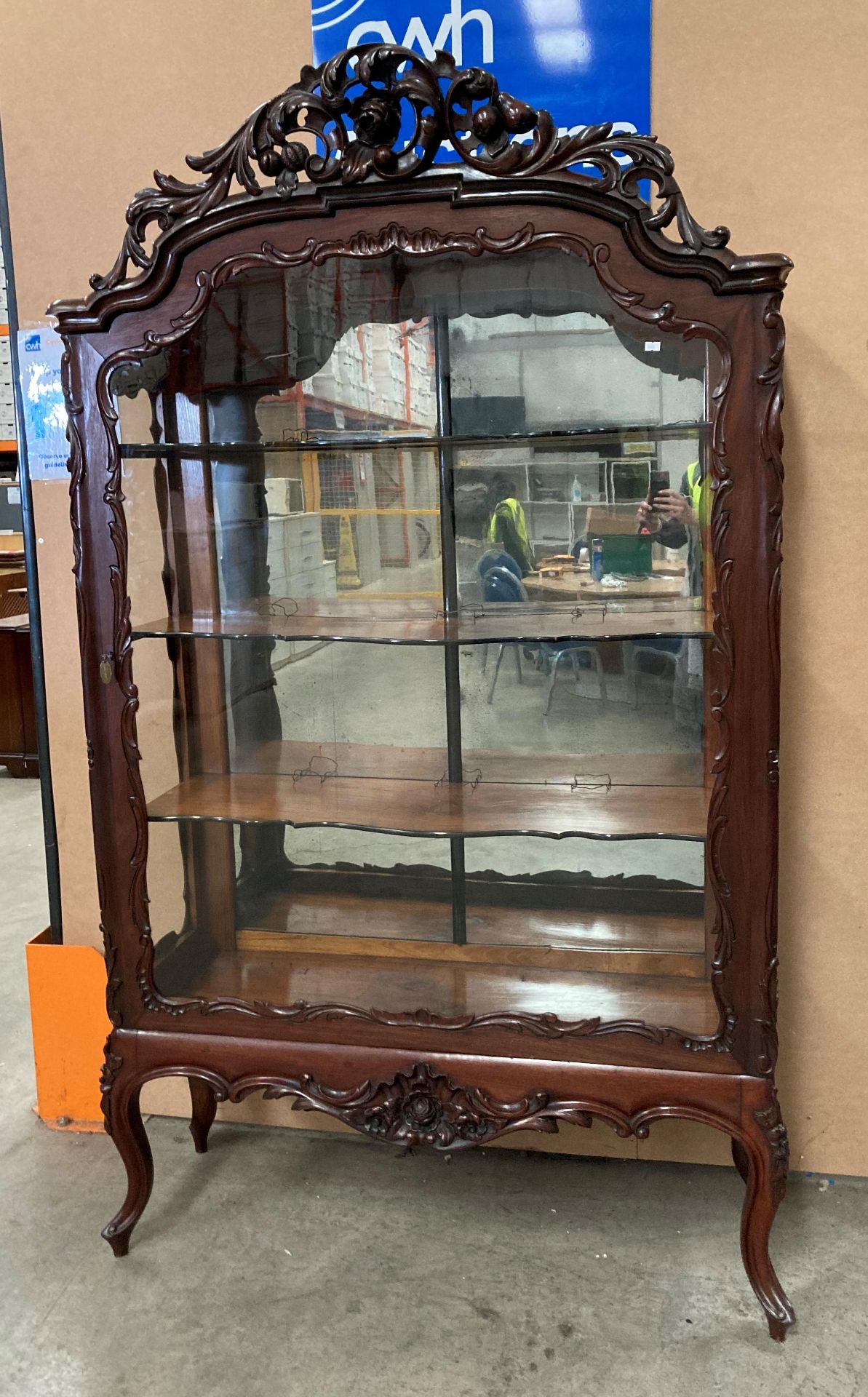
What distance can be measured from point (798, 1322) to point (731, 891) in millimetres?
808

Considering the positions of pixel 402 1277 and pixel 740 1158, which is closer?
pixel 402 1277

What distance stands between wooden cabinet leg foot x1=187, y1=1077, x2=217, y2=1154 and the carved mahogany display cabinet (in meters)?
0.30

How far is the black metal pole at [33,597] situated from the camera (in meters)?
2.43

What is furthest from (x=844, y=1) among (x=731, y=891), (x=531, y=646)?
(x=731, y=891)

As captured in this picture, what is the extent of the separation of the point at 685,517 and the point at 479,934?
866 millimetres

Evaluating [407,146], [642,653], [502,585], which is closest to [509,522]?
[502,585]

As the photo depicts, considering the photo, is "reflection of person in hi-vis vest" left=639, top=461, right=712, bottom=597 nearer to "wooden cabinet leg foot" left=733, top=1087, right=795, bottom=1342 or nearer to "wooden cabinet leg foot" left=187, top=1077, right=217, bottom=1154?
"wooden cabinet leg foot" left=733, top=1087, right=795, bottom=1342

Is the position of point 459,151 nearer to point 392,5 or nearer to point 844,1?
point 392,5

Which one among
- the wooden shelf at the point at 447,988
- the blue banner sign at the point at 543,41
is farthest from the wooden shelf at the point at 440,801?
the blue banner sign at the point at 543,41

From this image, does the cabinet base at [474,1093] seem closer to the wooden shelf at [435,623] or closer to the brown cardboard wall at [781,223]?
the brown cardboard wall at [781,223]

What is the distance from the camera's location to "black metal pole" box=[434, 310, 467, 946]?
196cm

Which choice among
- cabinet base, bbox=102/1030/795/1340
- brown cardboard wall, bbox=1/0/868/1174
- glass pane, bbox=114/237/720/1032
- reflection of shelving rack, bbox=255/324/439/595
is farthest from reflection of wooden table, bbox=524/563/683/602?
cabinet base, bbox=102/1030/795/1340

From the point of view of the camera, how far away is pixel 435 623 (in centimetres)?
206

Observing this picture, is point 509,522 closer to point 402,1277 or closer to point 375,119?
point 375,119
